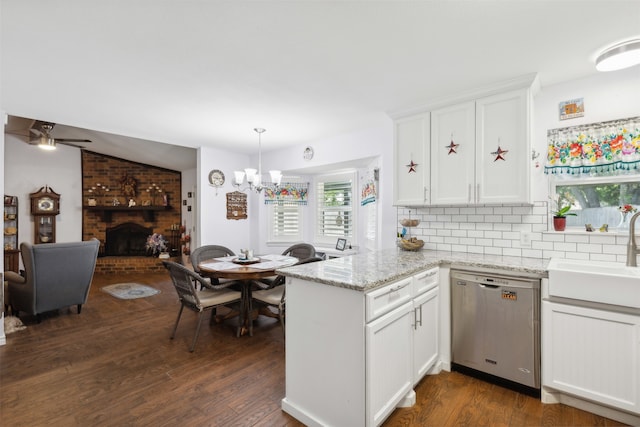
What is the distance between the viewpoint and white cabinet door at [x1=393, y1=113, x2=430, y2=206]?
2738 mm

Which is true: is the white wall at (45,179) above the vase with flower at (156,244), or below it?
above

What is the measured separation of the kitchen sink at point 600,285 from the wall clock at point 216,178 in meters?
4.18

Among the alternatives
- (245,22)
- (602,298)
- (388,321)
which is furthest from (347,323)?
(245,22)

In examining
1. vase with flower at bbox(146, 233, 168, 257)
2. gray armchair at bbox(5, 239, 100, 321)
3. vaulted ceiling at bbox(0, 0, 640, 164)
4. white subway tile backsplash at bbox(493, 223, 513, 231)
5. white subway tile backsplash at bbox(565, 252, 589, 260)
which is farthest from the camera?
vase with flower at bbox(146, 233, 168, 257)

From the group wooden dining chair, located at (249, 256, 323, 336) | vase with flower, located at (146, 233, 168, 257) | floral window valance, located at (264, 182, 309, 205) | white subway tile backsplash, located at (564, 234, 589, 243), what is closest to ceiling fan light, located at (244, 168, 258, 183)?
wooden dining chair, located at (249, 256, 323, 336)

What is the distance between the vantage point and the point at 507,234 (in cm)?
257

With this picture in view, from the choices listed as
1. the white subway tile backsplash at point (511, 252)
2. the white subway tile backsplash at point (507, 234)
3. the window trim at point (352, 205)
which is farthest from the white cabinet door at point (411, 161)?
the window trim at point (352, 205)

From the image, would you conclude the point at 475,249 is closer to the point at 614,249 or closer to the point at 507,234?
the point at 507,234

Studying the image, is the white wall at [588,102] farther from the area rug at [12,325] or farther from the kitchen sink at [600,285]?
the area rug at [12,325]

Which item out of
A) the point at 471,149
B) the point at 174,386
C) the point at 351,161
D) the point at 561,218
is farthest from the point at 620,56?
the point at 174,386

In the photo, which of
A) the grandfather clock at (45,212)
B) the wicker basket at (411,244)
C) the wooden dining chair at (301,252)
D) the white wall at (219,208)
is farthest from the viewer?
the grandfather clock at (45,212)

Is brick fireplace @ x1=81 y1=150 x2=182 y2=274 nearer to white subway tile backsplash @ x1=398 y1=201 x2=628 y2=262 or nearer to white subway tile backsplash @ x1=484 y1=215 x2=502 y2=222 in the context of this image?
white subway tile backsplash @ x1=398 y1=201 x2=628 y2=262

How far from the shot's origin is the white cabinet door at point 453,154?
2488 mm

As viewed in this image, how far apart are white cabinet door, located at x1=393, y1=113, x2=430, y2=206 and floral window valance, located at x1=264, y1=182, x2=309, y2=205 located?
2.16 m
